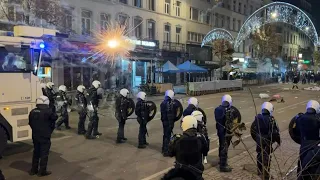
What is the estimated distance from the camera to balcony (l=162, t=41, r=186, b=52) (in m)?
36.1

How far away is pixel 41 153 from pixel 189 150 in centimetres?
404

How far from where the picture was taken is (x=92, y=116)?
10766mm

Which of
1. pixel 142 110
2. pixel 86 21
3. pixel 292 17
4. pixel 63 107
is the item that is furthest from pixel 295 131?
pixel 86 21

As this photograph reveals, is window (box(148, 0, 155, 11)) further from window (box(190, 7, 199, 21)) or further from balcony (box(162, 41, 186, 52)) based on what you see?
window (box(190, 7, 199, 21))

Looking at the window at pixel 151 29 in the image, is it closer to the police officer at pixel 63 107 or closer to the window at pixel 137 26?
the window at pixel 137 26

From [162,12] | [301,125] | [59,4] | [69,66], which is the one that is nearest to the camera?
[301,125]

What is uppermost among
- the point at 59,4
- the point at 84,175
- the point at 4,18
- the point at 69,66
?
the point at 59,4

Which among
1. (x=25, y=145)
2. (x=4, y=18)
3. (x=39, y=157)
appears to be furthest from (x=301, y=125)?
(x=4, y=18)

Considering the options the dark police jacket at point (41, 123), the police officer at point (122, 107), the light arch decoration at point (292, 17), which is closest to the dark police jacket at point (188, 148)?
the dark police jacket at point (41, 123)

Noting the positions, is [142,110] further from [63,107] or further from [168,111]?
[63,107]

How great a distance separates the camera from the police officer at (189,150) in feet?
14.0

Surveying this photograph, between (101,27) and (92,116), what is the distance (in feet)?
63.7

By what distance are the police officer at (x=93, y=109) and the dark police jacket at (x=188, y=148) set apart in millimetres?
6706

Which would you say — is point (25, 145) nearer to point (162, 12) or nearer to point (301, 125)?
point (301, 125)
